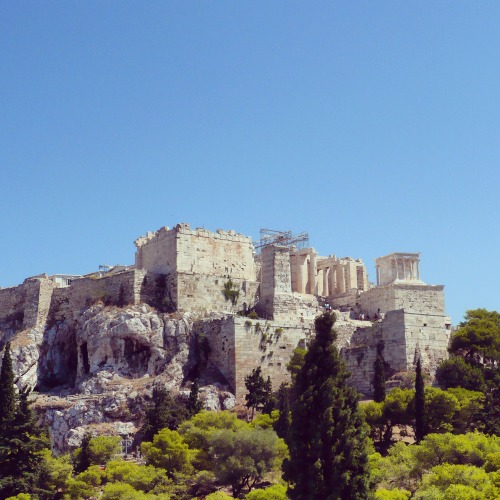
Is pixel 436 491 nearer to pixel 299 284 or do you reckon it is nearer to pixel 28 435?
pixel 28 435

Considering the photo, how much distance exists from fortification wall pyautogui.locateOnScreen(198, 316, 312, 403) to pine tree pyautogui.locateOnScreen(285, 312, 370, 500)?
20501 mm

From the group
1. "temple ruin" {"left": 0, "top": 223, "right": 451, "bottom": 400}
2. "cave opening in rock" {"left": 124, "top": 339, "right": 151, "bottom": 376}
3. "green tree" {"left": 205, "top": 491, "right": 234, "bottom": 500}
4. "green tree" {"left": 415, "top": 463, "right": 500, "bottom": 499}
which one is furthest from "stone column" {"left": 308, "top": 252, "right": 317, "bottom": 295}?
"green tree" {"left": 415, "top": 463, "right": 500, "bottom": 499}

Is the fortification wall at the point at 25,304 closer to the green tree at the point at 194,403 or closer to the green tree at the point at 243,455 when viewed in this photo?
the green tree at the point at 194,403

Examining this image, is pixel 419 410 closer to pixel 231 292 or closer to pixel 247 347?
pixel 247 347

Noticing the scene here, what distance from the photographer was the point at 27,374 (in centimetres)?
7200

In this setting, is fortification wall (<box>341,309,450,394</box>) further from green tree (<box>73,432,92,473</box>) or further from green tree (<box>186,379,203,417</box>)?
green tree (<box>73,432,92,473</box>)

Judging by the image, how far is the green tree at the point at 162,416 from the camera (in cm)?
5800

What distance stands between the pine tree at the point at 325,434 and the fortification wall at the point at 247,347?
2050 cm

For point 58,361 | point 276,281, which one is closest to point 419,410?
point 276,281

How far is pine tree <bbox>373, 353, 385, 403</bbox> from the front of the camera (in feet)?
197

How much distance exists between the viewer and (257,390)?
62000mm

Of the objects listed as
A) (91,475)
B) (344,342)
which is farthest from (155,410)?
(344,342)

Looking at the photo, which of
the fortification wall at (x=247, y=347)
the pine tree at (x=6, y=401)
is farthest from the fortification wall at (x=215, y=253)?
the pine tree at (x=6, y=401)

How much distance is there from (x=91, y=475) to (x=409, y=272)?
34968 mm
